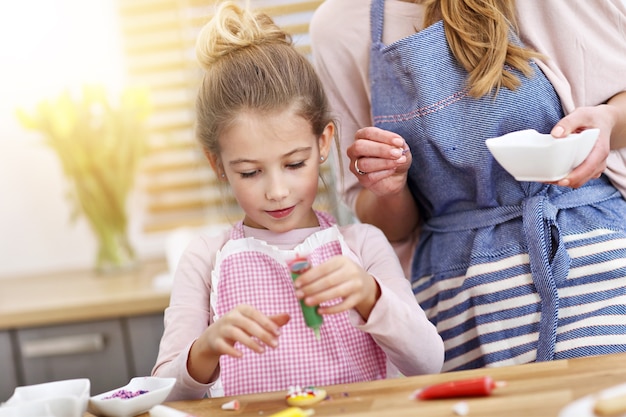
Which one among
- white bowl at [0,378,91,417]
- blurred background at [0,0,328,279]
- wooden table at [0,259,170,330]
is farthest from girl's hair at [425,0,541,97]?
blurred background at [0,0,328,279]

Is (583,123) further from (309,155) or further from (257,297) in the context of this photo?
(257,297)

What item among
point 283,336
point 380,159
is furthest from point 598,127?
point 283,336

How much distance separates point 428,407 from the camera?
97 cm

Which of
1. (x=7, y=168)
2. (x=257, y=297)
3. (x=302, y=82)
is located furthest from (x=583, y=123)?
(x=7, y=168)

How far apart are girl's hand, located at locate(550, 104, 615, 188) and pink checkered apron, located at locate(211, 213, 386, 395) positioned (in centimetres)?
40

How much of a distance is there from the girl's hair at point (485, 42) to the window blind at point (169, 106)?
165 cm

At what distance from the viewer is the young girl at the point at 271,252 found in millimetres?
1247

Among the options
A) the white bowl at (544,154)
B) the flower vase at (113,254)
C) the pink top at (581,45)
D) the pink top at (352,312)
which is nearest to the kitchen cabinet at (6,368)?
the flower vase at (113,254)

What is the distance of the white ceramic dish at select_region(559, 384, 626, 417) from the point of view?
34.2 inches

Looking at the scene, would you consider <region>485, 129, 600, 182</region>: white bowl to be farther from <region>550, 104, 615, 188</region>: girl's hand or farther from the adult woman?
the adult woman

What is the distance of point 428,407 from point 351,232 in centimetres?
51

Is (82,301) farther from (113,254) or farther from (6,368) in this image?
(113,254)

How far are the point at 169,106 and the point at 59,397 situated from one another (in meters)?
2.04

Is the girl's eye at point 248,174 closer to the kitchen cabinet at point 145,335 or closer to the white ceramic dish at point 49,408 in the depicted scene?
the white ceramic dish at point 49,408
